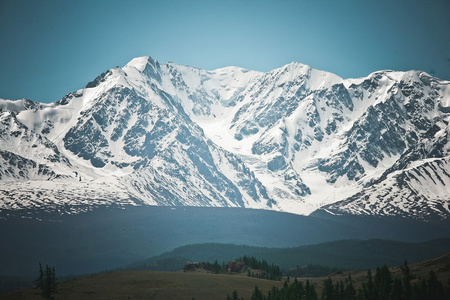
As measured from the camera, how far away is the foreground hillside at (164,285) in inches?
→ 6383

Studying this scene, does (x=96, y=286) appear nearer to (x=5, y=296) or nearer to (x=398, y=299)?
(x=5, y=296)

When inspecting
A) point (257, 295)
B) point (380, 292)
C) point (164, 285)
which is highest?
point (164, 285)

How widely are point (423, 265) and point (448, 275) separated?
82.0ft

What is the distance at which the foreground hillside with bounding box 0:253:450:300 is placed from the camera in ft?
532

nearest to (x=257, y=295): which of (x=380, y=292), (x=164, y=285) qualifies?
(x=164, y=285)

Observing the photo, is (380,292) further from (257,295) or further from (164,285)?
(164,285)

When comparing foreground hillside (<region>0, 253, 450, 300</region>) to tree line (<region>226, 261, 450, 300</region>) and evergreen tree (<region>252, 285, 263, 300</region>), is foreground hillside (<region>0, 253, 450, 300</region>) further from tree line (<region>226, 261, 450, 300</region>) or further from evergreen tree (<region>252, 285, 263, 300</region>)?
tree line (<region>226, 261, 450, 300</region>)

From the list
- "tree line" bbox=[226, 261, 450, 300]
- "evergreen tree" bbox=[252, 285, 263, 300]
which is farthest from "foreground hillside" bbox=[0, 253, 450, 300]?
"tree line" bbox=[226, 261, 450, 300]

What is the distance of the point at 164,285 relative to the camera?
181375 mm

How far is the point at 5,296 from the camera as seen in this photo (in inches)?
6038

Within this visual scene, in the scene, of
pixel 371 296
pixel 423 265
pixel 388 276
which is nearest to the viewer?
pixel 371 296

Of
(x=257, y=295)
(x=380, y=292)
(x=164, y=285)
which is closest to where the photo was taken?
(x=380, y=292)

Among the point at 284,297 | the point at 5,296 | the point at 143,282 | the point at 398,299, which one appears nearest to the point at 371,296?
the point at 398,299

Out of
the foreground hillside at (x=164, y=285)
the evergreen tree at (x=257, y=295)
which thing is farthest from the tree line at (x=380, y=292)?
the foreground hillside at (x=164, y=285)
